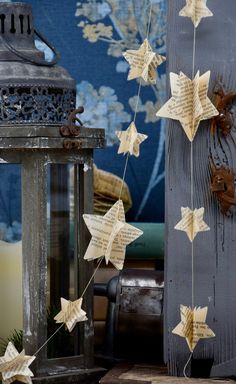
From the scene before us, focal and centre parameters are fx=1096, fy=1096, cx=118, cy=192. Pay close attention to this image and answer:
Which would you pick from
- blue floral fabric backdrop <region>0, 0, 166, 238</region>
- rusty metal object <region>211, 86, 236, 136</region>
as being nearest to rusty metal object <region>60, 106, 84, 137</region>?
rusty metal object <region>211, 86, 236, 136</region>

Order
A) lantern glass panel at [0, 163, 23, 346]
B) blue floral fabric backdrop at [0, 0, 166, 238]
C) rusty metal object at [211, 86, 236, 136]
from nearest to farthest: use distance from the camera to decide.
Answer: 1. rusty metal object at [211, 86, 236, 136]
2. lantern glass panel at [0, 163, 23, 346]
3. blue floral fabric backdrop at [0, 0, 166, 238]

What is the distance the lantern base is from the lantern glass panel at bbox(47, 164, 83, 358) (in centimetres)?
7

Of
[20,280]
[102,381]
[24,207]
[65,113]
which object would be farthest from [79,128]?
[102,381]

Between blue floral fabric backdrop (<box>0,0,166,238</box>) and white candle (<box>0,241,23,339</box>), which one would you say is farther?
blue floral fabric backdrop (<box>0,0,166,238</box>)

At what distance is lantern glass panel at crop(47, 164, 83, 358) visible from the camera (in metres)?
3.17

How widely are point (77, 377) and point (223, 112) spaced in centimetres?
87

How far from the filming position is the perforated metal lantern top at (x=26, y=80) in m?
3.08

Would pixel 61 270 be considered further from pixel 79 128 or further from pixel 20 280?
pixel 79 128

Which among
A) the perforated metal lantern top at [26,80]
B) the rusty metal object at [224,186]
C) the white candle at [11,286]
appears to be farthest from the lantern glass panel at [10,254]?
the rusty metal object at [224,186]

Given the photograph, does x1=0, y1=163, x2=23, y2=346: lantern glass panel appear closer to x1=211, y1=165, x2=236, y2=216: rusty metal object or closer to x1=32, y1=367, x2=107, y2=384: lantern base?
x1=32, y1=367, x2=107, y2=384: lantern base

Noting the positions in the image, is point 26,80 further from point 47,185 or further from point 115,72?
point 115,72

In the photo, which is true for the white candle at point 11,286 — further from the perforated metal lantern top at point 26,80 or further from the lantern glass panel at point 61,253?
the perforated metal lantern top at point 26,80

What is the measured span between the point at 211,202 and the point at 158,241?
0.79 metres

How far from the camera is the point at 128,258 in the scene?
383cm
